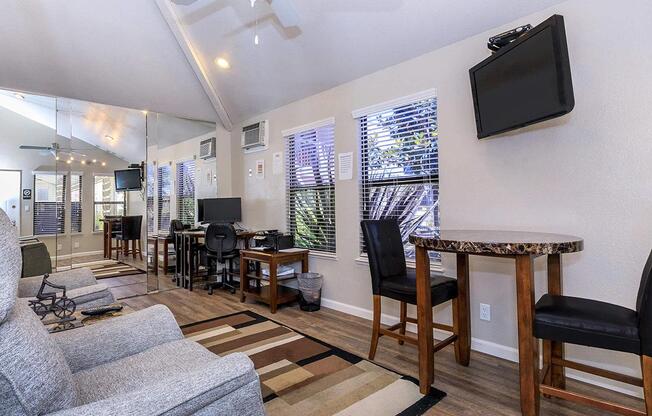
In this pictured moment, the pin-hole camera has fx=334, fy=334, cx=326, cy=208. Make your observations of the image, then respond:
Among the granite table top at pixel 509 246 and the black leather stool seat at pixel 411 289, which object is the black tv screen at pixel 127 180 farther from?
the granite table top at pixel 509 246

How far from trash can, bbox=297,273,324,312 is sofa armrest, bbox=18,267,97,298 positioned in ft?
6.25

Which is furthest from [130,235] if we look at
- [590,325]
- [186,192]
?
[590,325]

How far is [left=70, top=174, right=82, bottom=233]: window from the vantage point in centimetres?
423

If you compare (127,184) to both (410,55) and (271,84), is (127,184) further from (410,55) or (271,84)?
(410,55)

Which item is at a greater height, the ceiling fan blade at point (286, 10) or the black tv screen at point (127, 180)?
the ceiling fan blade at point (286, 10)

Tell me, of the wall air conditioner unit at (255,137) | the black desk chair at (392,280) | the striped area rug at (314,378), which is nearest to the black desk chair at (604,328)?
the black desk chair at (392,280)

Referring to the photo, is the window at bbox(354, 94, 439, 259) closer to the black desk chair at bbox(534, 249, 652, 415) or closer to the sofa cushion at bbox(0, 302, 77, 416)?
the black desk chair at bbox(534, 249, 652, 415)

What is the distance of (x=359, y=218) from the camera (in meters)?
3.38

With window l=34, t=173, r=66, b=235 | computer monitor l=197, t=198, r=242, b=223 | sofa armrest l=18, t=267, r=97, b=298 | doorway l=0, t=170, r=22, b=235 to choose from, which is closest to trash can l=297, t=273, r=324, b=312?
computer monitor l=197, t=198, r=242, b=223

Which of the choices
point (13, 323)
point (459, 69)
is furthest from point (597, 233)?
point (13, 323)

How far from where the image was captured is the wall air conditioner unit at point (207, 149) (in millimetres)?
5109

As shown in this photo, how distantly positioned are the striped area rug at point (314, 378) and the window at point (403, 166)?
1.14 metres

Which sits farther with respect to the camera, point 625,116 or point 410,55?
point 410,55

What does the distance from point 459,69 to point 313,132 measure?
1.75m
